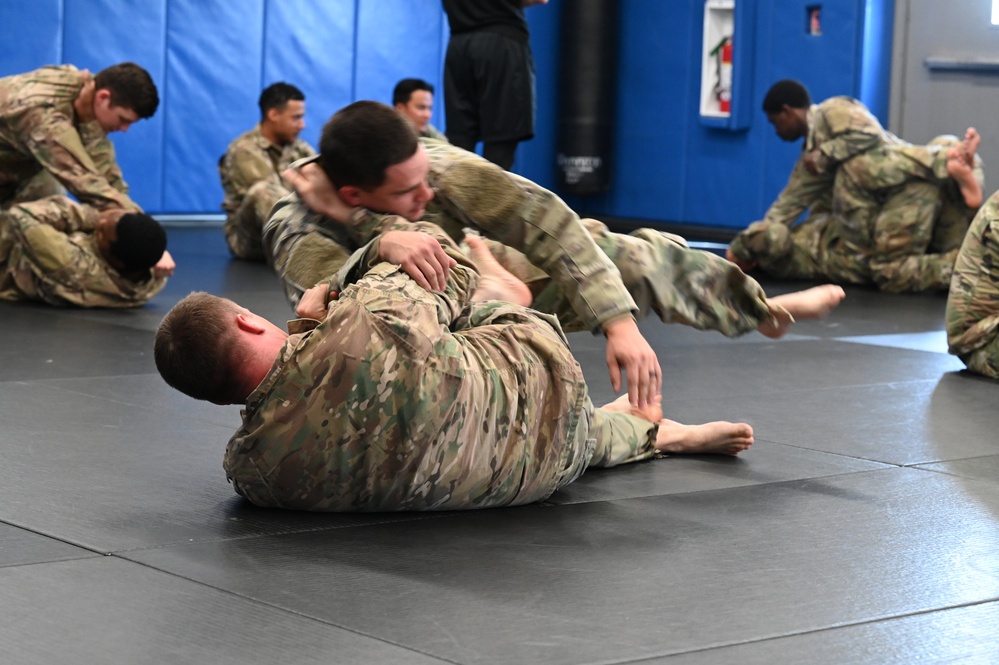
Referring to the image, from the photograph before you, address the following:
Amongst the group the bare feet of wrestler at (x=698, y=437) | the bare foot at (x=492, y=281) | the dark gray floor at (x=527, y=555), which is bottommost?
→ the dark gray floor at (x=527, y=555)

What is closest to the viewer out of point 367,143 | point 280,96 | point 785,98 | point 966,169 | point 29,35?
point 367,143

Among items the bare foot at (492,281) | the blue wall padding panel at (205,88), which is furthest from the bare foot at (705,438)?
the blue wall padding panel at (205,88)

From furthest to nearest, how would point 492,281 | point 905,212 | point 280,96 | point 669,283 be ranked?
point 280,96
point 905,212
point 669,283
point 492,281

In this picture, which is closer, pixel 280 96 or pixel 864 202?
pixel 864 202

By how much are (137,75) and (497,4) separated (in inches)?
104

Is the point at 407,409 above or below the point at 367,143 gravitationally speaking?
below

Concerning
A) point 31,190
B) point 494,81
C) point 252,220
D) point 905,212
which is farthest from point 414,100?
point 905,212

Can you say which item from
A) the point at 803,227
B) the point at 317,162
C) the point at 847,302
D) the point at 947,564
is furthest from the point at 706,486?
the point at 803,227

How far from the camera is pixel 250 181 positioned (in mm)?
8492

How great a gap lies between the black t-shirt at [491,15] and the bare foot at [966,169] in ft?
8.18

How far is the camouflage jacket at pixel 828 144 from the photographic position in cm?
752

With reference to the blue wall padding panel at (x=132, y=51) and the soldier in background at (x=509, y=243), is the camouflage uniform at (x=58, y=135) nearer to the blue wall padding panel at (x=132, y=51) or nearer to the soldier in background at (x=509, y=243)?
the soldier in background at (x=509, y=243)

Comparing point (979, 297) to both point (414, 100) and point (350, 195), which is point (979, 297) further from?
point (414, 100)

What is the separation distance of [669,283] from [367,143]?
81 centimetres
